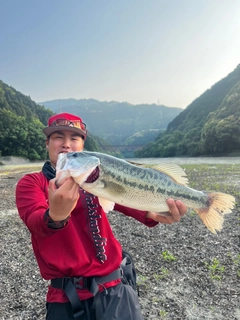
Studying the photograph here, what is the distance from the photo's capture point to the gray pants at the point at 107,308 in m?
3.02

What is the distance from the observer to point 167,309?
5910 mm

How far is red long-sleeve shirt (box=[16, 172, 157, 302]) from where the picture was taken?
303 centimetres

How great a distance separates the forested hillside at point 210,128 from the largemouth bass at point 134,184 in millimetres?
71524

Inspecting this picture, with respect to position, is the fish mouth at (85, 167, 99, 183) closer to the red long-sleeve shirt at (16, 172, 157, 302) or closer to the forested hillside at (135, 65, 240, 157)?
the red long-sleeve shirt at (16, 172, 157, 302)

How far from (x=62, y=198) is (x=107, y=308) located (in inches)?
56.5

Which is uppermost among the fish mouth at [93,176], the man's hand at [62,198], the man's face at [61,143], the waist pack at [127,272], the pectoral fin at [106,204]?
the man's face at [61,143]

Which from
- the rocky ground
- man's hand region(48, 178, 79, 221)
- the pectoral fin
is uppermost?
man's hand region(48, 178, 79, 221)

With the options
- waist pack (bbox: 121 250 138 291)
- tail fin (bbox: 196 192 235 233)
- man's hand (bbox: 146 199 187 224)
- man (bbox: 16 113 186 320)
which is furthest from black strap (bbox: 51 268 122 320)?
tail fin (bbox: 196 192 235 233)

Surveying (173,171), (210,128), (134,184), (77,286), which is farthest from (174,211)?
(210,128)

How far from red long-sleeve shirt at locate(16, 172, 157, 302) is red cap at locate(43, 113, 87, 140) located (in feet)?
1.94

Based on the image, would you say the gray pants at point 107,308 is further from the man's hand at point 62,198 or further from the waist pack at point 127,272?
the man's hand at point 62,198

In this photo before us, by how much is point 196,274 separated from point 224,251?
6.15 ft

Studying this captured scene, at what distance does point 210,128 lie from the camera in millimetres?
78938

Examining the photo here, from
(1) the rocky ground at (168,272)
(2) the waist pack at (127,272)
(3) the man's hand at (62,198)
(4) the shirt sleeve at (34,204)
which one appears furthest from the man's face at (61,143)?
(1) the rocky ground at (168,272)
